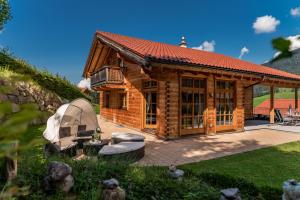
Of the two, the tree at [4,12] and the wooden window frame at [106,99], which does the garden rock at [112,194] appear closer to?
the wooden window frame at [106,99]

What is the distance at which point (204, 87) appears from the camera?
9938 millimetres

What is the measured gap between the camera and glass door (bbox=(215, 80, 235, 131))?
34.1ft

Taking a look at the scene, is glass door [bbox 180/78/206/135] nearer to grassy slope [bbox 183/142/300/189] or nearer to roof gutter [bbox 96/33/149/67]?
roof gutter [bbox 96/33/149/67]

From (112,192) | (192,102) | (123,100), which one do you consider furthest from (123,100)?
(112,192)

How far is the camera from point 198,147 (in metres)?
7.45

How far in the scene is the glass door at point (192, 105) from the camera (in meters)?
9.38

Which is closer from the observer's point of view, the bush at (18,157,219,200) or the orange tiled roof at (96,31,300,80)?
the bush at (18,157,219,200)

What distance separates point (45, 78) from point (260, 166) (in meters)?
13.0

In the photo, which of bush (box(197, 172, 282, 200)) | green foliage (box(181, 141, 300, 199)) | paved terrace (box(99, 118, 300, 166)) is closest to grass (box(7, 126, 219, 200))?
bush (box(197, 172, 282, 200))

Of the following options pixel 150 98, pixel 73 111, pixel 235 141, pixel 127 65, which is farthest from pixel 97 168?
pixel 127 65

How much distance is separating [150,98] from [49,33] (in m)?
16.3

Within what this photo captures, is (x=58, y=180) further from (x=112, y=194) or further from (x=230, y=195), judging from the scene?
(x=230, y=195)

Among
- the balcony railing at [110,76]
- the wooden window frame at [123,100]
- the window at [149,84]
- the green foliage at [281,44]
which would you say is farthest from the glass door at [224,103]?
the green foliage at [281,44]

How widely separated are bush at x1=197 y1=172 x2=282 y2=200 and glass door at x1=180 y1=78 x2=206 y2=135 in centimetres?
506
